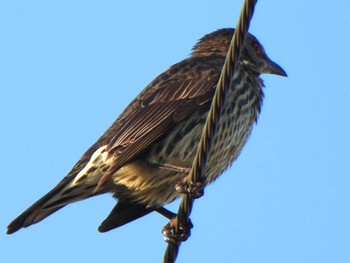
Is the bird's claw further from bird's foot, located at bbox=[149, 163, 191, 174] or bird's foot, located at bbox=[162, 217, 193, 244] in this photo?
bird's foot, located at bbox=[149, 163, 191, 174]

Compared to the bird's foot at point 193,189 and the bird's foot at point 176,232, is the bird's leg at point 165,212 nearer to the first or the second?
the bird's foot at point 176,232

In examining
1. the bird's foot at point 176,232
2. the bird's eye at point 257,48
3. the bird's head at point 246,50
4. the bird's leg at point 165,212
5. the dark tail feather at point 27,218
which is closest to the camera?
the bird's foot at point 176,232

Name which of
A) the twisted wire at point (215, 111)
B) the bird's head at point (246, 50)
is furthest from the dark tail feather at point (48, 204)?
the bird's head at point (246, 50)

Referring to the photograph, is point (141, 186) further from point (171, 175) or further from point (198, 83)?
point (198, 83)

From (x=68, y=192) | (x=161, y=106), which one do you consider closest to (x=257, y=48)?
(x=161, y=106)

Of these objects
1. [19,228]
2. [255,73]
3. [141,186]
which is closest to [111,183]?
[141,186]

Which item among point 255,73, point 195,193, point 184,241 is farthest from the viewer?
point 255,73

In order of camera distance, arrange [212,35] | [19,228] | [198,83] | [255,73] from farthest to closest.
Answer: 1. [212,35]
2. [255,73]
3. [198,83]
4. [19,228]
